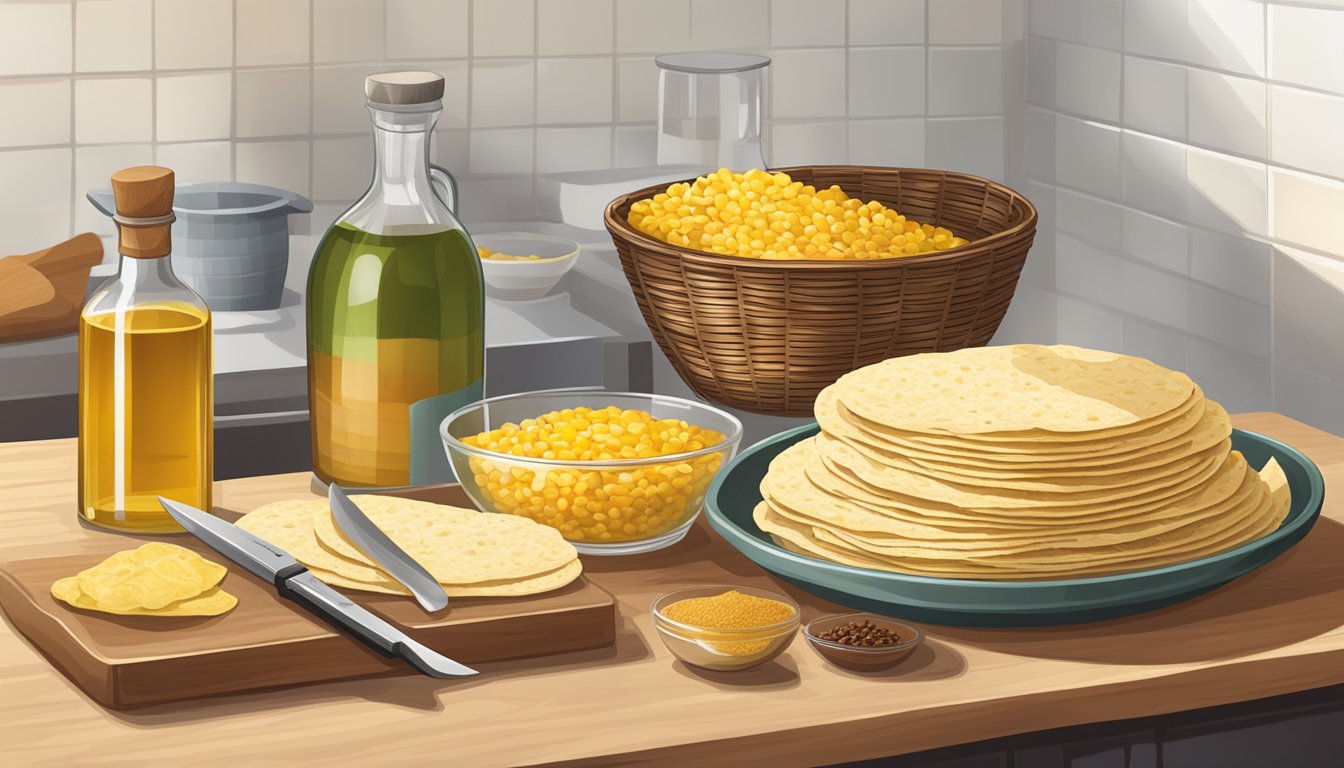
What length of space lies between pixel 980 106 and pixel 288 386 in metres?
1.54

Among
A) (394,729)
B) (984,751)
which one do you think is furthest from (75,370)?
(984,751)

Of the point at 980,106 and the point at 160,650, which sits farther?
the point at 980,106

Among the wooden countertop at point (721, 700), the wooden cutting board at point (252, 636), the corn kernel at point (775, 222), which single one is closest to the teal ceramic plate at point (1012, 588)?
the wooden countertop at point (721, 700)

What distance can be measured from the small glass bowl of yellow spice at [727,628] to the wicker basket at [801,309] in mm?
526

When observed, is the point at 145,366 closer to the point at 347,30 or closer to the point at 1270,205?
the point at 347,30

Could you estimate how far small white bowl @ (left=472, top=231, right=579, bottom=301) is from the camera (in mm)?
2361

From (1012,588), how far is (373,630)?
1.41ft

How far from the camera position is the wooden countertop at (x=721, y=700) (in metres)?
0.98

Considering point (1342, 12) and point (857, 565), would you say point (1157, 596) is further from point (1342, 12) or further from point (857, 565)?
point (1342, 12)

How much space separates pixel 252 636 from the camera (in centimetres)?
105

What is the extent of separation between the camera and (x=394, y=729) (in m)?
1.00

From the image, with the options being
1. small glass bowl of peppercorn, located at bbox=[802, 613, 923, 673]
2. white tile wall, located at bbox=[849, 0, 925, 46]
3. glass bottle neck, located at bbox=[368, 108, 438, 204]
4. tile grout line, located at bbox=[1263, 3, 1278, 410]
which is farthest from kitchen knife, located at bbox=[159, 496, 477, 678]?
white tile wall, located at bbox=[849, 0, 925, 46]

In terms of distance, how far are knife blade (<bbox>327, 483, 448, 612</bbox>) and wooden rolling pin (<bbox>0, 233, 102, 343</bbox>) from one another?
1122mm

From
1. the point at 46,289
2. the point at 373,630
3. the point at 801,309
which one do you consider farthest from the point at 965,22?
the point at 373,630
